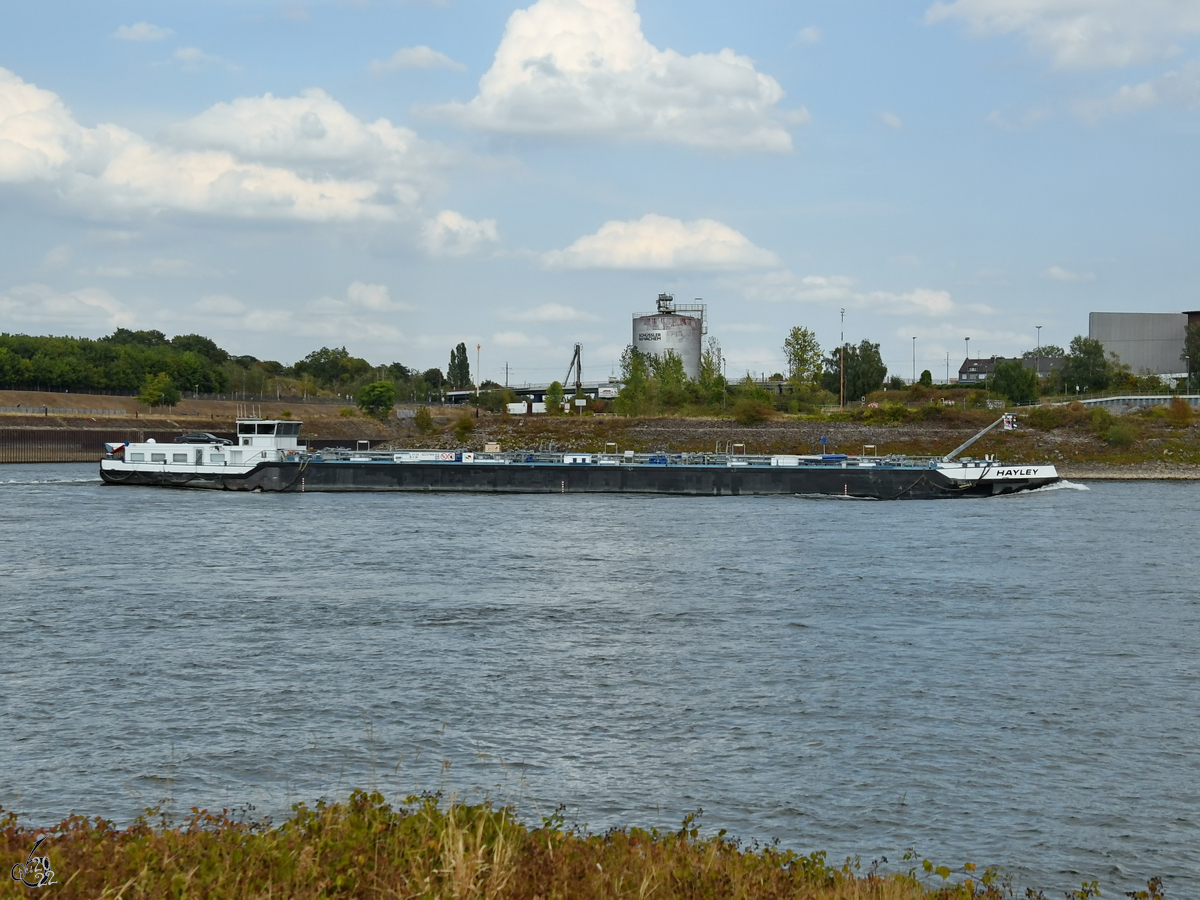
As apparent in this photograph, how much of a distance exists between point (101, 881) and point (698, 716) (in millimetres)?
13626

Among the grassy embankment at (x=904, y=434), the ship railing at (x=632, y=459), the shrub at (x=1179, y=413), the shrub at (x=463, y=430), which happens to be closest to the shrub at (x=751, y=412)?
the grassy embankment at (x=904, y=434)

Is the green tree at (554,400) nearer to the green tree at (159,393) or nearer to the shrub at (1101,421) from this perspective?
the green tree at (159,393)

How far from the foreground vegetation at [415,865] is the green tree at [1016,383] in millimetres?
136955

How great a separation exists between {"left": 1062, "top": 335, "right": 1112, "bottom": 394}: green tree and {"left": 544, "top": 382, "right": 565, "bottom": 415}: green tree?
2595 inches

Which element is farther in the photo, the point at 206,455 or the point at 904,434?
the point at 904,434

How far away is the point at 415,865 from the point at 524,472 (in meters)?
75.7

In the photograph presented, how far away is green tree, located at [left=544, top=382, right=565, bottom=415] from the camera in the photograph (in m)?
154

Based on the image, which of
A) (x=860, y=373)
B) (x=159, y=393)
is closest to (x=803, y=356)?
(x=860, y=373)

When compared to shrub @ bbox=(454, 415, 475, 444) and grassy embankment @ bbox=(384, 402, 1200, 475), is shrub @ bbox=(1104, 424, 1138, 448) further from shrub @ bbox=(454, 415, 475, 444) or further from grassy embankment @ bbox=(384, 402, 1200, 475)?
shrub @ bbox=(454, 415, 475, 444)

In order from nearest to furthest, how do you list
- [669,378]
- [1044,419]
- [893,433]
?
[1044,419] → [893,433] → [669,378]

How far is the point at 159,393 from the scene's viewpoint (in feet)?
563

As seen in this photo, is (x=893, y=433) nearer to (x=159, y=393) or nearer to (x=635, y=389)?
(x=635, y=389)

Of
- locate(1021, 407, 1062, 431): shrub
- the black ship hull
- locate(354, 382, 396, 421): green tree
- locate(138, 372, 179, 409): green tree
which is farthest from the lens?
locate(354, 382, 396, 421): green tree

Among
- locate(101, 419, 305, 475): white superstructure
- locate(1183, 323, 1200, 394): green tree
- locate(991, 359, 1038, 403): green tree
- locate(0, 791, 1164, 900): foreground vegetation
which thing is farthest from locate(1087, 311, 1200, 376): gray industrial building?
locate(0, 791, 1164, 900): foreground vegetation
